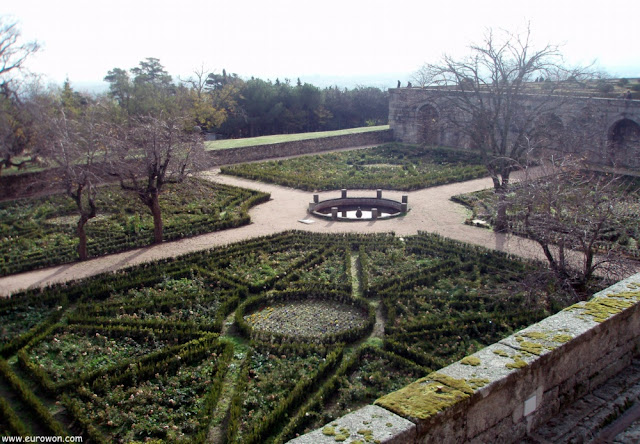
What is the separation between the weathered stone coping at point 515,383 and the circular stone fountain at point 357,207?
46.5 ft

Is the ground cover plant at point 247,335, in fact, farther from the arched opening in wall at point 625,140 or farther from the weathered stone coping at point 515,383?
the arched opening in wall at point 625,140

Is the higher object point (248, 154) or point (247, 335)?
point (248, 154)

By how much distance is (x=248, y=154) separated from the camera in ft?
96.5

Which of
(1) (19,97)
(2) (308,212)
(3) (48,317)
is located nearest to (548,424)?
(3) (48,317)

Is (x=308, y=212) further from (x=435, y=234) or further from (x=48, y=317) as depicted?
(x=48, y=317)

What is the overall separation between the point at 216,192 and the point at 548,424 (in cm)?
1907

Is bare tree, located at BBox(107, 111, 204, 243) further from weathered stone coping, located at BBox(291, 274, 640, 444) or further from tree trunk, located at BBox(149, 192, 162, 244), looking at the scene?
weathered stone coping, located at BBox(291, 274, 640, 444)

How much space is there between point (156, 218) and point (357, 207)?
815 cm

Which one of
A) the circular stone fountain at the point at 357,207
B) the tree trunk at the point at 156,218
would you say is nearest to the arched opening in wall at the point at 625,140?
the circular stone fountain at the point at 357,207

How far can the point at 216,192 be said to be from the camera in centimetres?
2252

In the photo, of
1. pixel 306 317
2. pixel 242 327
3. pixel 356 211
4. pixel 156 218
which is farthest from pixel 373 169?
pixel 242 327

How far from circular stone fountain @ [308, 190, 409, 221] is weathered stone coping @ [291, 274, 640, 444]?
558 inches

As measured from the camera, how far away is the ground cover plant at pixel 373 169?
79.3 ft

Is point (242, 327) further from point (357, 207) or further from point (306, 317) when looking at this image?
point (357, 207)
